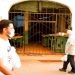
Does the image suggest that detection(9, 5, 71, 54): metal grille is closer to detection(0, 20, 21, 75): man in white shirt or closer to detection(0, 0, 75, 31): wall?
detection(0, 0, 75, 31): wall

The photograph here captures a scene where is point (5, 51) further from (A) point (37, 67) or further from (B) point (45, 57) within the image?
(B) point (45, 57)

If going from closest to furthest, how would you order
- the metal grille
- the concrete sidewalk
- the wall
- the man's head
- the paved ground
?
the man's head
the paved ground
the concrete sidewalk
the wall
the metal grille

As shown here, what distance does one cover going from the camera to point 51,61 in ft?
44.9

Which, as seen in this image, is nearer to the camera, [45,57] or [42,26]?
[45,57]

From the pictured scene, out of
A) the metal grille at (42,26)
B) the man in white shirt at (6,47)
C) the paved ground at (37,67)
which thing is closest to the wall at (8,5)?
the metal grille at (42,26)

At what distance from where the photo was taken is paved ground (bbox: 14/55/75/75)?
1079 centimetres

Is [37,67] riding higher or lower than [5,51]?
lower

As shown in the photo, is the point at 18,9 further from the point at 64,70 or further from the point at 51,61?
the point at 64,70

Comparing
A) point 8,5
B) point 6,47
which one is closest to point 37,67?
point 8,5

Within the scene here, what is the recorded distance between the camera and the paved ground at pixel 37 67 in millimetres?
10789

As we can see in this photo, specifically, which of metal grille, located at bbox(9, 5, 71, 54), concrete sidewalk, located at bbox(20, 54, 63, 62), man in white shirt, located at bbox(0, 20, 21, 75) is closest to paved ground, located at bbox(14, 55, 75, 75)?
concrete sidewalk, located at bbox(20, 54, 63, 62)

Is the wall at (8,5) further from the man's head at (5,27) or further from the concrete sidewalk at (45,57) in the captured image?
the man's head at (5,27)

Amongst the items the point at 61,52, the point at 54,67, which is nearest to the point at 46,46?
the point at 61,52

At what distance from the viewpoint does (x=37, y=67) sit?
1209 centimetres
